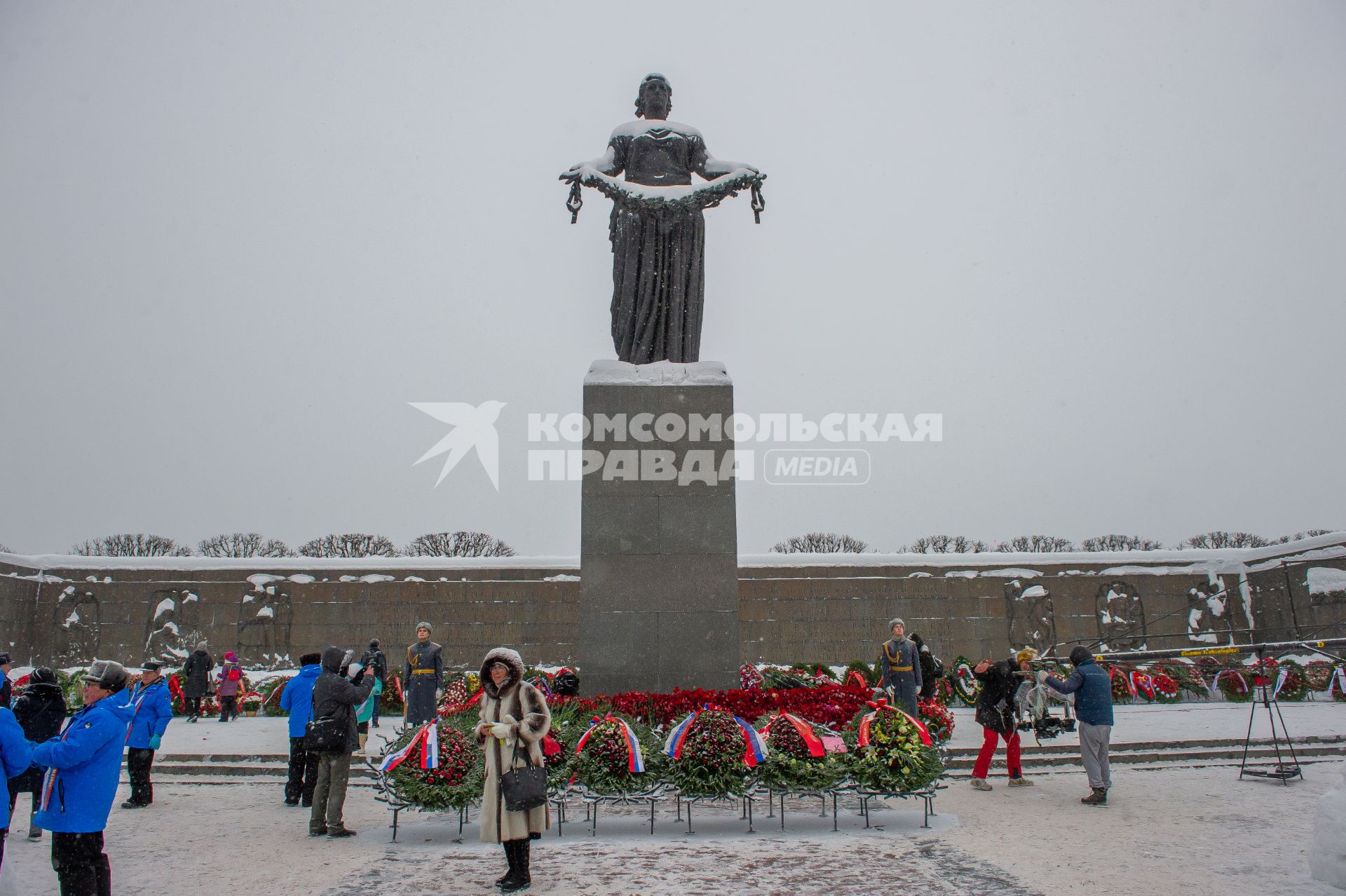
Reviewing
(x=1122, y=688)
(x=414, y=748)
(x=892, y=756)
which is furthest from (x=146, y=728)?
(x=1122, y=688)

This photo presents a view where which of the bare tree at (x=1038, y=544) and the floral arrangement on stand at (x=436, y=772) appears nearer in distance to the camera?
the floral arrangement on stand at (x=436, y=772)

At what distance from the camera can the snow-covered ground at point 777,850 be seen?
17.4 ft

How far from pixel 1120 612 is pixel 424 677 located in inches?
633

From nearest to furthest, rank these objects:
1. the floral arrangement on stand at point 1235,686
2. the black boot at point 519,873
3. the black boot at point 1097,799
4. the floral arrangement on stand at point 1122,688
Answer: the black boot at point 519,873, the black boot at point 1097,799, the floral arrangement on stand at point 1122,688, the floral arrangement on stand at point 1235,686

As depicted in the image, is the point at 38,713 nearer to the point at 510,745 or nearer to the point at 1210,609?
the point at 510,745

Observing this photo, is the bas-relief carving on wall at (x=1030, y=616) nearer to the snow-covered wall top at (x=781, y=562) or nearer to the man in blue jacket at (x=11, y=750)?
the snow-covered wall top at (x=781, y=562)

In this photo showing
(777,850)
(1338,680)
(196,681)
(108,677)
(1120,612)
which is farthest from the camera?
(1120,612)

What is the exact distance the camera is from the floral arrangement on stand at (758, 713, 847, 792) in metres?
6.60

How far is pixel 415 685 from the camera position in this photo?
39.1 feet

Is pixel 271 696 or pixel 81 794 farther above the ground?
pixel 81 794

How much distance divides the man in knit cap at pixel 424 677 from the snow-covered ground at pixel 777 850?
3.09 metres

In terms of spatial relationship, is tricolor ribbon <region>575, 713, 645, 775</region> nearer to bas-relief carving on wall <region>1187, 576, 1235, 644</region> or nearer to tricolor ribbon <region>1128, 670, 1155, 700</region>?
tricolor ribbon <region>1128, 670, 1155, 700</region>

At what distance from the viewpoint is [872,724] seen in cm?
696

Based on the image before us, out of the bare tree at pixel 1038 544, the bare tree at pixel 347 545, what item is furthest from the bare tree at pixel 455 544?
the bare tree at pixel 1038 544
